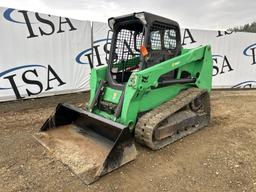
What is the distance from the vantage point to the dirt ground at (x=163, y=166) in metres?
3.03

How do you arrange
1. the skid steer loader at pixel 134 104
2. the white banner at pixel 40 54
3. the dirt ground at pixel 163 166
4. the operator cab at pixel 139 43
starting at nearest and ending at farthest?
the dirt ground at pixel 163 166 < the skid steer loader at pixel 134 104 < the operator cab at pixel 139 43 < the white banner at pixel 40 54

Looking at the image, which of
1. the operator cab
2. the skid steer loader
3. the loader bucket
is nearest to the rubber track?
the skid steer loader

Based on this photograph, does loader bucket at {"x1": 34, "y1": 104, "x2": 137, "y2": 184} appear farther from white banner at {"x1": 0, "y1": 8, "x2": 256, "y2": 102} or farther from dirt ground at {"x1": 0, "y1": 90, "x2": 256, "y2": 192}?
white banner at {"x1": 0, "y1": 8, "x2": 256, "y2": 102}

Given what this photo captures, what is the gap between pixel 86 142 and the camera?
390 cm

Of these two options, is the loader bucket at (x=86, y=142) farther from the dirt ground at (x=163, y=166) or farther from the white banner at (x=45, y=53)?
the white banner at (x=45, y=53)

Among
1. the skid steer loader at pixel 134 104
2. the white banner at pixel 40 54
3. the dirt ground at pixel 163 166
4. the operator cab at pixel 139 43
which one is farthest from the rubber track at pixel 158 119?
the white banner at pixel 40 54

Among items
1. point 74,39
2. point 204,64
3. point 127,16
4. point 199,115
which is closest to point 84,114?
point 127,16

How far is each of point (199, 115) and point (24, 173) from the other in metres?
3.19

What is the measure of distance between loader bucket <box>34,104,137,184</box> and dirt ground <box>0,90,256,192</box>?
0.12m

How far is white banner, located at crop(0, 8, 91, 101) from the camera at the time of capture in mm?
6836

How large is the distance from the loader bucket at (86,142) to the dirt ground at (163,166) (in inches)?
4.6

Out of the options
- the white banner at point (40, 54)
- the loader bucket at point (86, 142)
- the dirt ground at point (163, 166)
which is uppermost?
the white banner at point (40, 54)

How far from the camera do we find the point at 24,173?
129 inches

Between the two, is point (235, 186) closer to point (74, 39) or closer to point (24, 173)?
point (24, 173)
